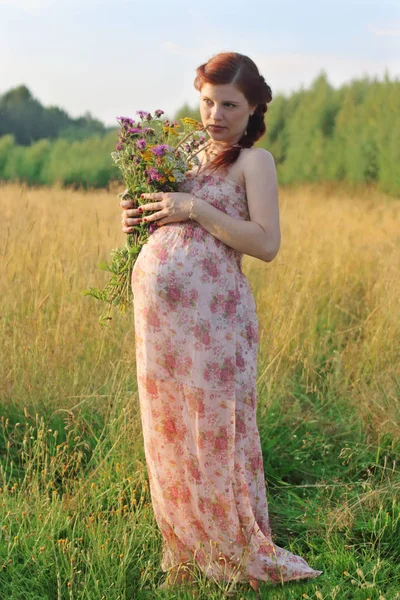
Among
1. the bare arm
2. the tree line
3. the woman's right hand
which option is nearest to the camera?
the bare arm

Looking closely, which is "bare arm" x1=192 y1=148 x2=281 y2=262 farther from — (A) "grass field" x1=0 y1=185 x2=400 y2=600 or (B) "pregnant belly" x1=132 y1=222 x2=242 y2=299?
(A) "grass field" x1=0 y1=185 x2=400 y2=600

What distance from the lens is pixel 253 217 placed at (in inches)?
97.1

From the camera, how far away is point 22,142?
22984mm

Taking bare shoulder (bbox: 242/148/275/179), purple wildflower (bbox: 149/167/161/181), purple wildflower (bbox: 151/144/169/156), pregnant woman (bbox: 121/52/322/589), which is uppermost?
purple wildflower (bbox: 151/144/169/156)

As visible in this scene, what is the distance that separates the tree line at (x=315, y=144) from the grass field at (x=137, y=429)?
29.3 feet

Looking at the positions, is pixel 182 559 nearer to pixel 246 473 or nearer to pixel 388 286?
pixel 246 473

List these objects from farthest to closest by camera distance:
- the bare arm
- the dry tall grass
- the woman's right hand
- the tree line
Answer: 1. the tree line
2. the dry tall grass
3. the woman's right hand
4. the bare arm

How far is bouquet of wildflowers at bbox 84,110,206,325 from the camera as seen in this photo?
8.29 feet

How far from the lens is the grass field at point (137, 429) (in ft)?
8.82

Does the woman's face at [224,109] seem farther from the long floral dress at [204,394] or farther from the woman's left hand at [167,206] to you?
the woman's left hand at [167,206]

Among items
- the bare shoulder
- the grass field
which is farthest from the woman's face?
the grass field

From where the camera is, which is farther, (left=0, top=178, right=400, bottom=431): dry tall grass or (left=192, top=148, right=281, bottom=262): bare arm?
(left=0, top=178, right=400, bottom=431): dry tall grass

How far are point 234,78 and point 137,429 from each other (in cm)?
167

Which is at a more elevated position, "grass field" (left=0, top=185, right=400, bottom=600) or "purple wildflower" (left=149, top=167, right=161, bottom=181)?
"purple wildflower" (left=149, top=167, right=161, bottom=181)
